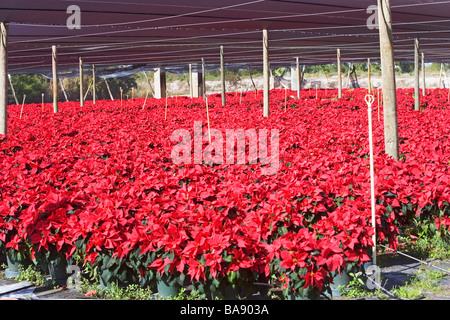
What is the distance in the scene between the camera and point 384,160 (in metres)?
7.20

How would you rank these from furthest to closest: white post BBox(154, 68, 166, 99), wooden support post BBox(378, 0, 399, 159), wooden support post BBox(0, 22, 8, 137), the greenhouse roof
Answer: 1. white post BBox(154, 68, 166, 99)
2. wooden support post BBox(0, 22, 8, 137)
3. the greenhouse roof
4. wooden support post BBox(378, 0, 399, 159)

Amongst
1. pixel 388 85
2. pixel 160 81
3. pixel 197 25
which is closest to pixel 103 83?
pixel 160 81

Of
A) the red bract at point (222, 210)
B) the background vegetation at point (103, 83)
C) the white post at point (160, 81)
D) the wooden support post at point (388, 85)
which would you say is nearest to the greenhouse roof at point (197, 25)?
the wooden support post at point (388, 85)

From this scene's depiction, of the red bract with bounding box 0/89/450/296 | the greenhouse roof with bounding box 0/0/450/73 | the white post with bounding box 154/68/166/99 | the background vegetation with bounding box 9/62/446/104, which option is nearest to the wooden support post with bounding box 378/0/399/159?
the red bract with bounding box 0/89/450/296

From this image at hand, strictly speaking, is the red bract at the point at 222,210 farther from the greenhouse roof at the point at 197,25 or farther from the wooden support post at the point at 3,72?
the greenhouse roof at the point at 197,25

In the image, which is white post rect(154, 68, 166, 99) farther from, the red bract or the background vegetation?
the red bract

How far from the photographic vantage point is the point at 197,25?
14461 mm

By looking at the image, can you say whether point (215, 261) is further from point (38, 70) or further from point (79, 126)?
point (38, 70)

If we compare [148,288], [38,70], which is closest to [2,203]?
[148,288]

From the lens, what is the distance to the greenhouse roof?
1182 cm

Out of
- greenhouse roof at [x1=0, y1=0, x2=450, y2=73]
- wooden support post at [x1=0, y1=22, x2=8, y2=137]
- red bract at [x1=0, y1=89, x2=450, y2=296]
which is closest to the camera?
red bract at [x1=0, y1=89, x2=450, y2=296]

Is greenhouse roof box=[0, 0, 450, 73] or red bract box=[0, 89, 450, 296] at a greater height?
greenhouse roof box=[0, 0, 450, 73]

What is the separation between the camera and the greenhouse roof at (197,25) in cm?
1182

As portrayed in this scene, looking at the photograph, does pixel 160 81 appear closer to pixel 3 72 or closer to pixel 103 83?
pixel 3 72
